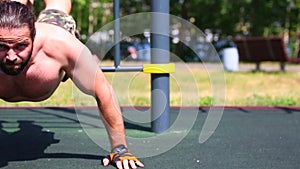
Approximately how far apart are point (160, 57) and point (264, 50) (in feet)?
20.1

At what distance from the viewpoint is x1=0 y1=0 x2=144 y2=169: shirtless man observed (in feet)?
6.19

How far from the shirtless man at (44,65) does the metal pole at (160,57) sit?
0.89 meters

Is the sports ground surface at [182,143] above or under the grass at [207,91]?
above

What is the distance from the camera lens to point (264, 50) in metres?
8.95

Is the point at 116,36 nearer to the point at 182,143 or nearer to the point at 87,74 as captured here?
the point at 182,143

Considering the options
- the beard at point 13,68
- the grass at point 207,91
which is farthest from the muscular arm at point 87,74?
the grass at point 207,91

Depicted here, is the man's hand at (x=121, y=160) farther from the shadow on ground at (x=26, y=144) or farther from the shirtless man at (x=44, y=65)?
the shadow on ground at (x=26, y=144)

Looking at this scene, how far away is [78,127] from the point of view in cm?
345

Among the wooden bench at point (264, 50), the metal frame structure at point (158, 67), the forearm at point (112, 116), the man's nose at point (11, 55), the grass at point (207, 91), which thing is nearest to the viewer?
the man's nose at point (11, 55)

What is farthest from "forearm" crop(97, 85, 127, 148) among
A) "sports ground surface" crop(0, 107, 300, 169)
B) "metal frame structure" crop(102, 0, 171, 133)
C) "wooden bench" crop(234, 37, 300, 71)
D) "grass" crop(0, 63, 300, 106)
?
"wooden bench" crop(234, 37, 300, 71)

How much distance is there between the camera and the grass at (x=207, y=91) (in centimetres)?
502

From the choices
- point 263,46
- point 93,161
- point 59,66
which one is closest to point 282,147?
point 93,161

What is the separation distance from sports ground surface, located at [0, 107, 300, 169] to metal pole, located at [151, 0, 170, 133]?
16 centimetres

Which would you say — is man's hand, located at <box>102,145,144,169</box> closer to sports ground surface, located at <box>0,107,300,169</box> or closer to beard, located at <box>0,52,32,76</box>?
sports ground surface, located at <box>0,107,300,169</box>
